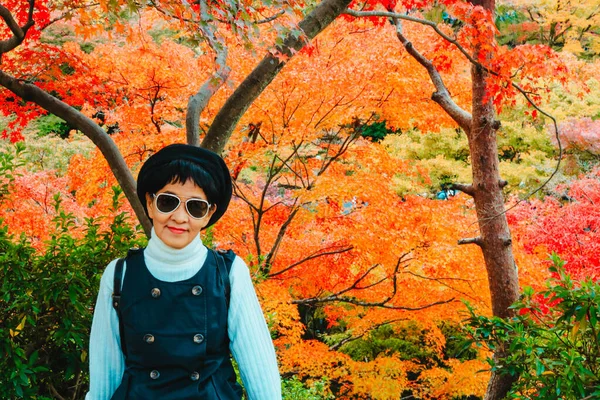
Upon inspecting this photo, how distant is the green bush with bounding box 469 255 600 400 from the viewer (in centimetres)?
278

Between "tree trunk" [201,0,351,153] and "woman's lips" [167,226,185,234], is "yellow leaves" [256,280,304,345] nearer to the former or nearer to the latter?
"tree trunk" [201,0,351,153]

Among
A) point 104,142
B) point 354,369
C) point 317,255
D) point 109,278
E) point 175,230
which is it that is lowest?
A: point 109,278

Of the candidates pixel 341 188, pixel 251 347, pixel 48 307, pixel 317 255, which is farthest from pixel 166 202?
pixel 317 255

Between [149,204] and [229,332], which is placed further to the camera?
[149,204]

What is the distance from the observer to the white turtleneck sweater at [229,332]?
173cm

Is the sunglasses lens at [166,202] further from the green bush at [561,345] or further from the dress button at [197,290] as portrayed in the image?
the green bush at [561,345]

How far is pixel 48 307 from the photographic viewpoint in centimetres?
272

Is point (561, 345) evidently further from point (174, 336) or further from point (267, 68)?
point (267, 68)

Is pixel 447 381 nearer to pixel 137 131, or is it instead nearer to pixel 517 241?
pixel 517 241

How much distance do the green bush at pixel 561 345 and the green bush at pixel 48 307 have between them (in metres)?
2.23

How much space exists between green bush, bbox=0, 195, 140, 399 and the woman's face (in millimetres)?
1052

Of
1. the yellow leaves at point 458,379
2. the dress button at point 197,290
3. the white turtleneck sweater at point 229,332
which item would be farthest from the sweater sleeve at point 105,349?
the yellow leaves at point 458,379

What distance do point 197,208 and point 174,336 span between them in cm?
42

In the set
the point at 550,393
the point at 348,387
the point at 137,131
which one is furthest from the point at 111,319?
the point at 348,387
